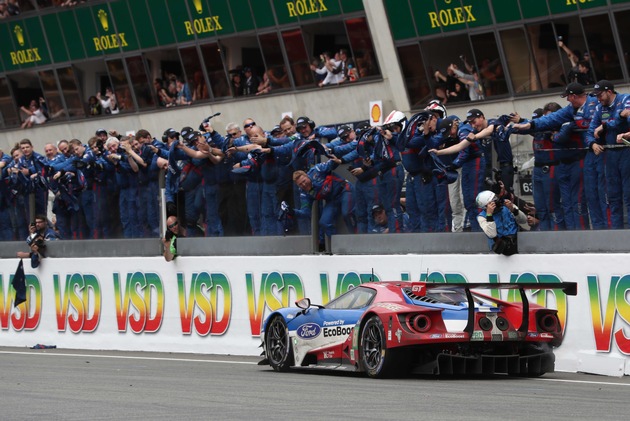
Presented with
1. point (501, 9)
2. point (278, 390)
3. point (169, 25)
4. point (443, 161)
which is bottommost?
point (278, 390)

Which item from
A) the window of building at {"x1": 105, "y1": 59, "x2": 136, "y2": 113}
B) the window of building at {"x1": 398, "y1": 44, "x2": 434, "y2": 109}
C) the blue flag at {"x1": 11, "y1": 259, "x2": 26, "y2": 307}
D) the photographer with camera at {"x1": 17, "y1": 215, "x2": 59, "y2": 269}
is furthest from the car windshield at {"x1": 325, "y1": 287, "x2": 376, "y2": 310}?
the window of building at {"x1": 105, "y1": 59, "x2": 136, "y2": 113}

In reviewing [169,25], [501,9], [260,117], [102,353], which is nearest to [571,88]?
[102,353]

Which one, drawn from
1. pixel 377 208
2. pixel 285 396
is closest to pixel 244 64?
pixel 377 208

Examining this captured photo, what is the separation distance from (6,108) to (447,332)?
4098cm

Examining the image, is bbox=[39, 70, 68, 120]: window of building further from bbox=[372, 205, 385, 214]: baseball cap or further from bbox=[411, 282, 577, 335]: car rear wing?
bbox=[411, 282, 577, 335]: car rear wing

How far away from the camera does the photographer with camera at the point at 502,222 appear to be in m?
16.6

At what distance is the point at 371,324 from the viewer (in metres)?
14.3

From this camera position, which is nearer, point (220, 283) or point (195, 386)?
point (195, 386)

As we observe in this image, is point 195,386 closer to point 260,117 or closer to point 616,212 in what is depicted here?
point 616,212

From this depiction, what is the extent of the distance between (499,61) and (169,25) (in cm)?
1328

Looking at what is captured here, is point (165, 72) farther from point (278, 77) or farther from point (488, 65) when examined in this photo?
point (488, 65)

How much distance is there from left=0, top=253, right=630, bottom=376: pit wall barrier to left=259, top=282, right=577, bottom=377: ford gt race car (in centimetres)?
119

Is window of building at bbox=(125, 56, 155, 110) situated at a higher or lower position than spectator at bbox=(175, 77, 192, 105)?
higher

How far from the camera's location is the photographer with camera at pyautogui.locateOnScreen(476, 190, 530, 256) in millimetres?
16578
